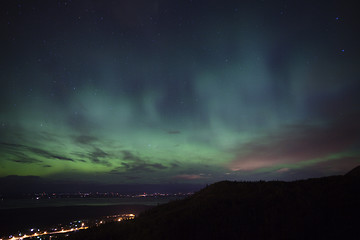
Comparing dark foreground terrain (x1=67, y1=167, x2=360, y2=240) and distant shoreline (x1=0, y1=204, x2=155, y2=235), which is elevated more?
dark foreground terrain (x1=67, y1=167, x2=360, y2=240)

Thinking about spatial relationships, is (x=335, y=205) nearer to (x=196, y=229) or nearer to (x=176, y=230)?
(x=196, y=229)

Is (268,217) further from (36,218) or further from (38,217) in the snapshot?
(38,217)

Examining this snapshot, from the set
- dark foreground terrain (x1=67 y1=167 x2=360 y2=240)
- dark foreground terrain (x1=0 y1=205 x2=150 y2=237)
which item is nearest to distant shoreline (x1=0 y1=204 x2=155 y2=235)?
dark foreground terrain (x1=0 y1=205 x2=150 y2=237)

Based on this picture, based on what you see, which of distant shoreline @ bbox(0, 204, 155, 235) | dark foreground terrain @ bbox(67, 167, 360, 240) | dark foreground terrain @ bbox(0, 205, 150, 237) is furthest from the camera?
distant shoreline @ bbox(0, 204, 155, 235)

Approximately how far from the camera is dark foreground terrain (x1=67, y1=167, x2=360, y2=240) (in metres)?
8.48

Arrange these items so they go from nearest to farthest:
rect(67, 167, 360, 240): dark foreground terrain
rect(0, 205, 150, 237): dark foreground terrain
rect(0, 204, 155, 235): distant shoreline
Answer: rect(67, 167, 360, 240): dark foreground terrain
rect(0, 205, 150, 237): dark foreground terrain
rect(0, 204, 155, 235): distant shoreline

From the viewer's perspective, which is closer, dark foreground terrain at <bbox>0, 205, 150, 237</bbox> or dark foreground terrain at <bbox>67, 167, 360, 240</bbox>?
dark foreground terrain at <bbox>67, 167, 360, 240</bbox>

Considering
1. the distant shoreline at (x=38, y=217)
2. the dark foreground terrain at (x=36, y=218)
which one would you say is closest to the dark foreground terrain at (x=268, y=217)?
the dark foreground terrain at (x=36, y=218)

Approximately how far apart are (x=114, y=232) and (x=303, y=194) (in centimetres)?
1173

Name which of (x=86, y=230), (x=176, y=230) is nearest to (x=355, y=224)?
(x=176, y=230)

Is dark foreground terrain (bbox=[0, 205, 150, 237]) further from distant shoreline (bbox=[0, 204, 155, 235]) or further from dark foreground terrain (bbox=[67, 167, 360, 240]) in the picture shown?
dark foreground terrain (bbox=[67, 167, 360, 240])

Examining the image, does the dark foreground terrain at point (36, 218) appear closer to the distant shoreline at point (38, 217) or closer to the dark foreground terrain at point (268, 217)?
the distant shoreline at point (38, 217)

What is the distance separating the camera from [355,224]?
26.9ft

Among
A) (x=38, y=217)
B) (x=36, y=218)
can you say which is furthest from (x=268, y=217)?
(x=38, y=217)
